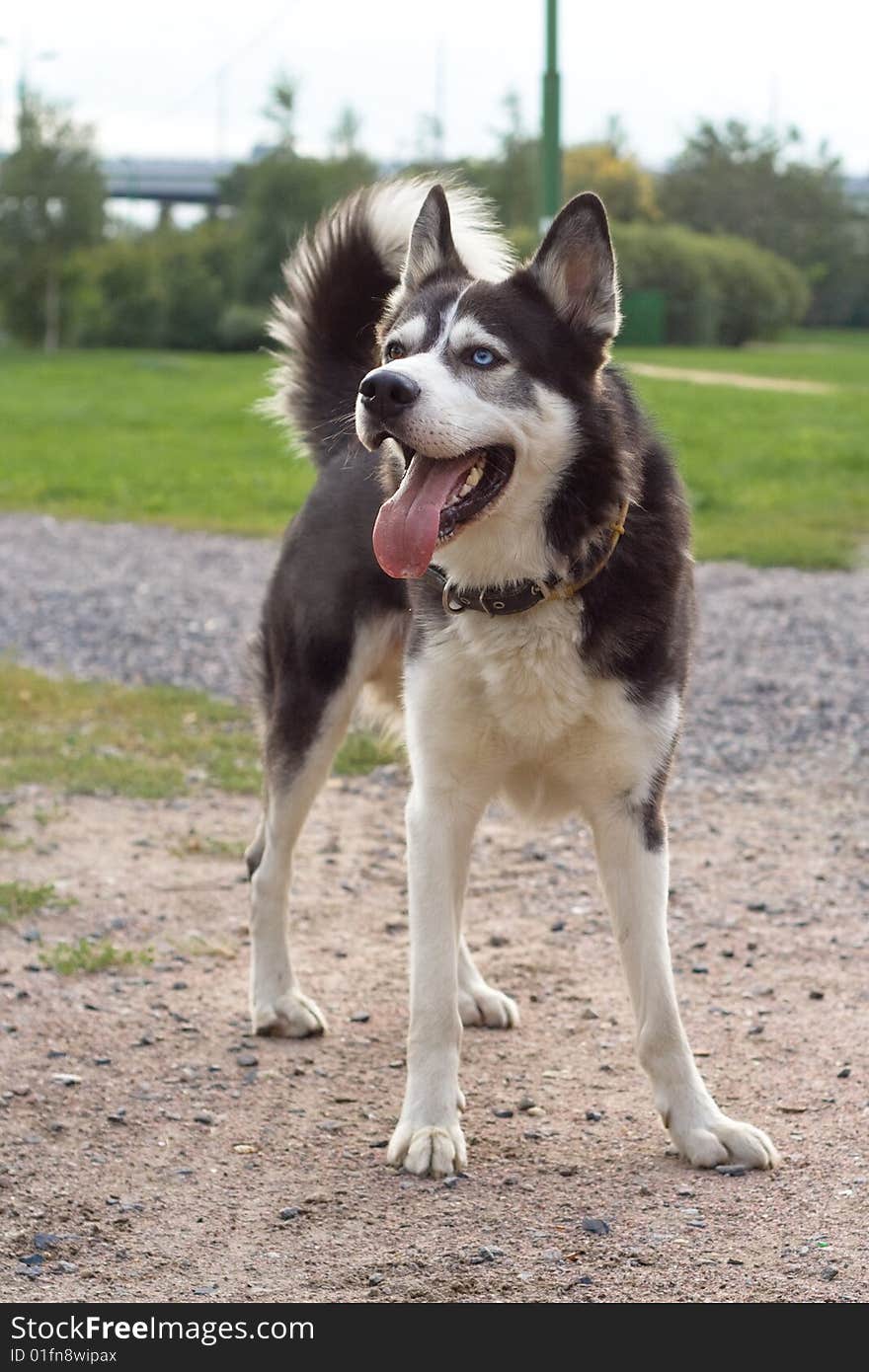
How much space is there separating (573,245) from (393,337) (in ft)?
1.39

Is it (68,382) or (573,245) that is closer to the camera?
(573,245)

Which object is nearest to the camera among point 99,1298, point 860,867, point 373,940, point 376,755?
point 99,1298

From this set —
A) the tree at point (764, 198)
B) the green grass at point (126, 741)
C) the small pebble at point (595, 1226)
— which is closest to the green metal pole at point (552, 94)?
the green grass at point (126, 741)

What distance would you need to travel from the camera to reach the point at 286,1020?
4.25 metres

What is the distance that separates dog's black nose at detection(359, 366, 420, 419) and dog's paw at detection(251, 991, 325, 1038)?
173 centimetres

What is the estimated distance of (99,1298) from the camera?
2881 mm

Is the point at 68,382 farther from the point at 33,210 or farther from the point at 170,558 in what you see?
the point at 170,558

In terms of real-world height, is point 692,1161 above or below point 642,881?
below

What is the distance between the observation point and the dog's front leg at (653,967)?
3554 mm

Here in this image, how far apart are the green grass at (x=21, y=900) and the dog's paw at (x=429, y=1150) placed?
191 centimetres

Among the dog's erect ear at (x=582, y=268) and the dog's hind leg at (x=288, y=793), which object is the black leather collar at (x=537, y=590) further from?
the dog's hind leg at (x=288, y=793)

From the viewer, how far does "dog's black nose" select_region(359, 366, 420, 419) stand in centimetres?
320

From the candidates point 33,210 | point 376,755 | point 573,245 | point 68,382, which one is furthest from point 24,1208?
point 33,210

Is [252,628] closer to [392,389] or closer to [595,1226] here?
[392,389]
